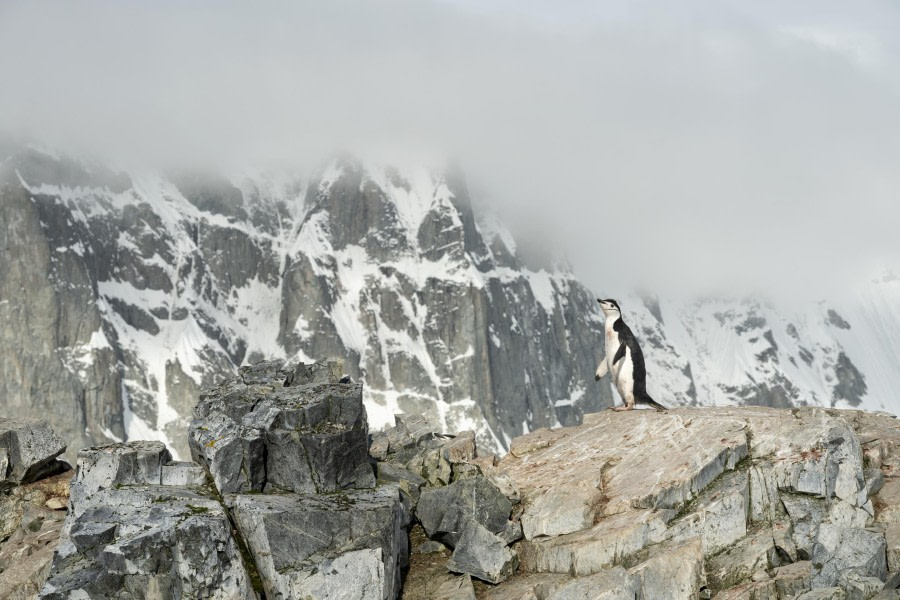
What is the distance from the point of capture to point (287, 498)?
2306cm

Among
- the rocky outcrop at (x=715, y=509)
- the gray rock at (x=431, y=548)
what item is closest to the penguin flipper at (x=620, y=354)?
the rocky outcrop at (x=715, y=509)

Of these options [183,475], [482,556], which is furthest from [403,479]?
[183,475]

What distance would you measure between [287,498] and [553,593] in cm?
631

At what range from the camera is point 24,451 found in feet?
96.0

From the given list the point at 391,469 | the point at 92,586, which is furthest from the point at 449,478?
the point at 92,586

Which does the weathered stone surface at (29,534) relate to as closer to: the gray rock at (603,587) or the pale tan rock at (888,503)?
the gray rock at (603,587)

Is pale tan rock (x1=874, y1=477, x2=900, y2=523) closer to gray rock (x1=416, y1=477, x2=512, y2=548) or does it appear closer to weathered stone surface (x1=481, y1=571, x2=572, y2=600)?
weathered stone surface (x1=481, y1=571, x2=572, y2=600)

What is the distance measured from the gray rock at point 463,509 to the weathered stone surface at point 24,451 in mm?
11902

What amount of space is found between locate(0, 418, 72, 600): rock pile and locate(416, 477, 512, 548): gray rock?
9745 millimetres

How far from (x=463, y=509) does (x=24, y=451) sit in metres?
13.3

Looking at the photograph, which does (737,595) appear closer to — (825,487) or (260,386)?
(825,487)

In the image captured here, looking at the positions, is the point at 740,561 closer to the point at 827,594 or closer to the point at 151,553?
the point at 827,594

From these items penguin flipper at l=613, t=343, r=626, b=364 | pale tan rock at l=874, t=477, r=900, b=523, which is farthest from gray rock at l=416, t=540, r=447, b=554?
pale tan rock at l=874, t=477, r=900, b=523

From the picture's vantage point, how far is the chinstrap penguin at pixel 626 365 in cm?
3072
